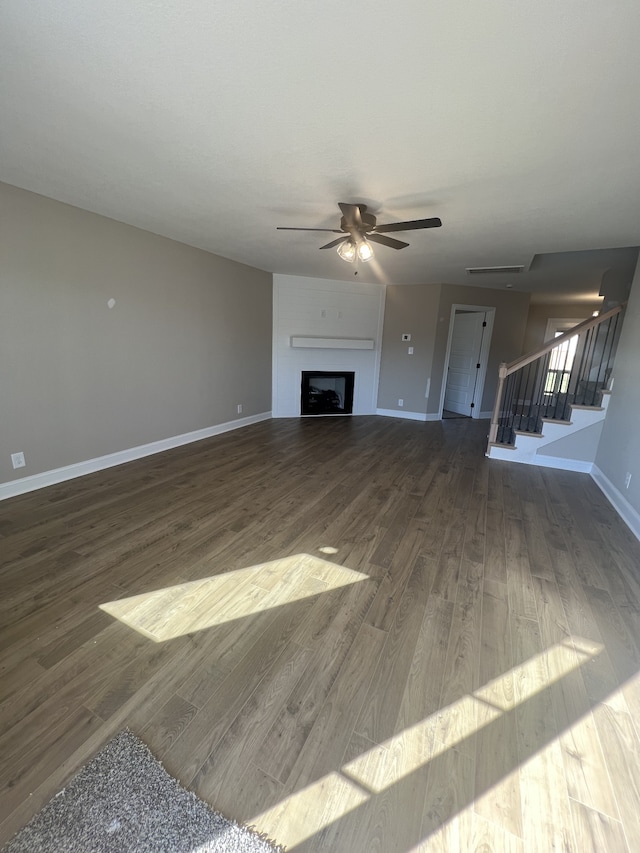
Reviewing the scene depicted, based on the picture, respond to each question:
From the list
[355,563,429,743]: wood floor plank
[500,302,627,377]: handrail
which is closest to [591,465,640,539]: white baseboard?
[500,302,627,377]: handrail

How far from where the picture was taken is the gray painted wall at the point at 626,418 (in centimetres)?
297

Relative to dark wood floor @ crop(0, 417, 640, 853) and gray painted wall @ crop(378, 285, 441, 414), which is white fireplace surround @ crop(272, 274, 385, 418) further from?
dark wood floor @ crop(0, 417, 640, 853)

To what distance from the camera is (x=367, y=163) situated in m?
2.17

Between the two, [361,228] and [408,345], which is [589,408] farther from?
[361,228]

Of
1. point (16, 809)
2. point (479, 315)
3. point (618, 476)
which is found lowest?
point (16, 809)

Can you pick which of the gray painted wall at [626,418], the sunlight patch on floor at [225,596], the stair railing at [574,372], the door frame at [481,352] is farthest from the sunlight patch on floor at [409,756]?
the door frame at [481,352]

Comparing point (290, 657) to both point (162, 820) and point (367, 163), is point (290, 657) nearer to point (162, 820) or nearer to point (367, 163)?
point (162, 820)

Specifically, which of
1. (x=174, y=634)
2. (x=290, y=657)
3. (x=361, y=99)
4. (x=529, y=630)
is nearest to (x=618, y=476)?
(x=529, y=630)

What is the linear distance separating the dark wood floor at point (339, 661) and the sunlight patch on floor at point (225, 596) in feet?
0.04

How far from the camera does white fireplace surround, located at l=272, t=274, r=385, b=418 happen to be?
5.83 meters

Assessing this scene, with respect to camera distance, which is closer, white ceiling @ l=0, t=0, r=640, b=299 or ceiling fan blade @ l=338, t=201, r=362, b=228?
white ceiling @ l=0, t=0, r=640, b=299

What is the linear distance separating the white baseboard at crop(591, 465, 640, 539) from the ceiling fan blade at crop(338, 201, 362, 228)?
320cm

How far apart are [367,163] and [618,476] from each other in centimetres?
346

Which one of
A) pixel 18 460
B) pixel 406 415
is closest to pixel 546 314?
pixel 406 415
